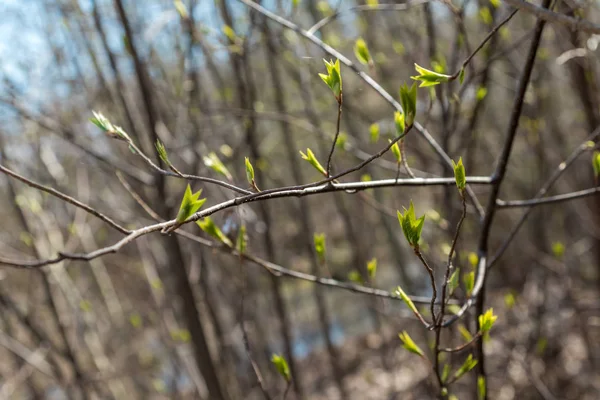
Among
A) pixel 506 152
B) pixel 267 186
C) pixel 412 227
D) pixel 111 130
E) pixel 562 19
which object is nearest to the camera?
pixel 562 19

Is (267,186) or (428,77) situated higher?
(267,186)

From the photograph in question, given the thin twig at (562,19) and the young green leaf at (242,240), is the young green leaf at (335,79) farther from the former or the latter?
the young green leaf at (242,240)

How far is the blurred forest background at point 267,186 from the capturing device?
2.35 m

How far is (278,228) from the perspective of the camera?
8617 mm

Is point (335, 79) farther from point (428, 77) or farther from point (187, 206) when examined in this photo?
point (187, 206)

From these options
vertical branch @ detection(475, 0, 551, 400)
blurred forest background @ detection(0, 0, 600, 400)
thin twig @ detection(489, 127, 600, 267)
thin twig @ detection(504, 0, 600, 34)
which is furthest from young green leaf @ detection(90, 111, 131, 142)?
thin twig @ detection(489, 127, 600, 267)

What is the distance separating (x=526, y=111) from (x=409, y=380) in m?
3.38

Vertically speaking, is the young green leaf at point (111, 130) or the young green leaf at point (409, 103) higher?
the young green leaf at point (409, 103)

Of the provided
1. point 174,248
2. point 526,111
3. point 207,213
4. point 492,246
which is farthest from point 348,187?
point 492,246

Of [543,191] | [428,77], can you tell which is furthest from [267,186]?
[428,77]

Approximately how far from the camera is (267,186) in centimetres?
459

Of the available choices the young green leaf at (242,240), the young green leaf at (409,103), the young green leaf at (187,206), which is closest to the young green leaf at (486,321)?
the young green leaf at (409,103)

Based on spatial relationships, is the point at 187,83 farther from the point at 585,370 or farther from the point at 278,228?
the point at 278,228

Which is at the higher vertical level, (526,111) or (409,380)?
(526,111)
